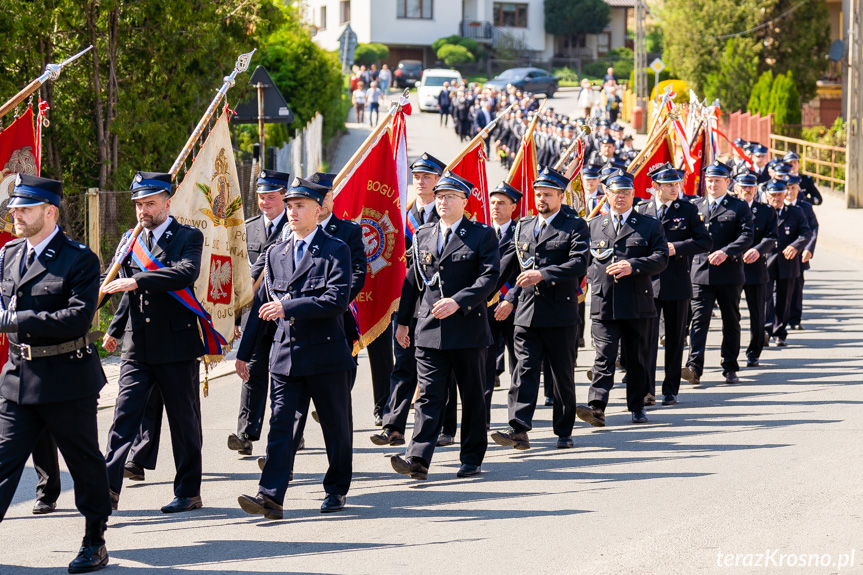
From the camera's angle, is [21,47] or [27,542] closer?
[27,542]

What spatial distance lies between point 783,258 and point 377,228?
241 inches

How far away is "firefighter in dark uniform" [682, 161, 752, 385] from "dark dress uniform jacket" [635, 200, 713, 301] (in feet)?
2.38

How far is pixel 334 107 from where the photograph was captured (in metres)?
38.6

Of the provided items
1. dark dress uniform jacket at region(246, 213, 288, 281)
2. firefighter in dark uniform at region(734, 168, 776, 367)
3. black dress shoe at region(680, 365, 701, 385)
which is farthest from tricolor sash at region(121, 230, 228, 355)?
firefighter in dark uniform at region(734, 168, 776, 367)

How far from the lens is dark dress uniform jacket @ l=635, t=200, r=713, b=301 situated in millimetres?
11250

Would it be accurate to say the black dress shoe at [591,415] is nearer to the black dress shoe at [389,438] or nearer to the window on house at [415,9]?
the black dress shoe at [389,438]

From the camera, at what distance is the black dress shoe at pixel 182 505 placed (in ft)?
25.4

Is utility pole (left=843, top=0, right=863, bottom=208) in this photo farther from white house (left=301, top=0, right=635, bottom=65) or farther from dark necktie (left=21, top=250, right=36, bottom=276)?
white house (left=301, top=0, right=635, bottom=65)

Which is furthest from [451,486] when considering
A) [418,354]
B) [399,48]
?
[399,48]

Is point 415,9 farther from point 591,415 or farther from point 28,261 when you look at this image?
point 28,261

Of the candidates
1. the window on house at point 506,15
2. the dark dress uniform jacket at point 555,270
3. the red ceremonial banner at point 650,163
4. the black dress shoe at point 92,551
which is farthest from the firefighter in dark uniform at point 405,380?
the window on house at point 506,15

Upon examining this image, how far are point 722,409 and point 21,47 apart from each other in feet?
29.4

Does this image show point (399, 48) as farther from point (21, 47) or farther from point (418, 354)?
point (418, 354)

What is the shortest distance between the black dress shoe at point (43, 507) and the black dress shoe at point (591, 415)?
406 centimetres
